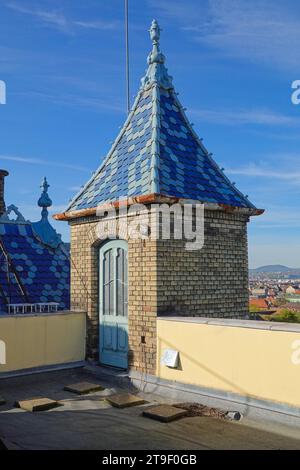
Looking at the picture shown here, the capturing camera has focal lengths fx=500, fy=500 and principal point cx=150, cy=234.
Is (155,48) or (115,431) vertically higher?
(155,48)

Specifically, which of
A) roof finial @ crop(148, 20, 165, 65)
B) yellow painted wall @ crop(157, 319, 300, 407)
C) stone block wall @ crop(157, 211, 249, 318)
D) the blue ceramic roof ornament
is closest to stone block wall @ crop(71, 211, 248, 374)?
stone block wall @ crop(157, 211, 249, 318)

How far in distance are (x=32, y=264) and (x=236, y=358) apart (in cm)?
781

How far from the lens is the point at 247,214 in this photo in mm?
9242

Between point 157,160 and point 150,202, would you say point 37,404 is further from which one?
point 157,160

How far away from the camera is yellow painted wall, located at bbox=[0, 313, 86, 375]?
8375 mm

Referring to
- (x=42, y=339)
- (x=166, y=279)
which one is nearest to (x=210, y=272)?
(x=166, y=279)

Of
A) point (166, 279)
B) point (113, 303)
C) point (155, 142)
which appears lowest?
point (113, 303)

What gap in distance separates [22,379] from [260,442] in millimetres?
4349

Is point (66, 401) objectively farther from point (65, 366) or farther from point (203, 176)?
point (203, 176)

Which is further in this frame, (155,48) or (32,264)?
(32,264)

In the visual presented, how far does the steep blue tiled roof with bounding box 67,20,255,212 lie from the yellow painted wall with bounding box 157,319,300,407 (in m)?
2.31

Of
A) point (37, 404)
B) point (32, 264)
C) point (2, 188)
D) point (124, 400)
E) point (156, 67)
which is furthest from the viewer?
point (2, 188)

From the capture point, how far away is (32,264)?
522 inches
